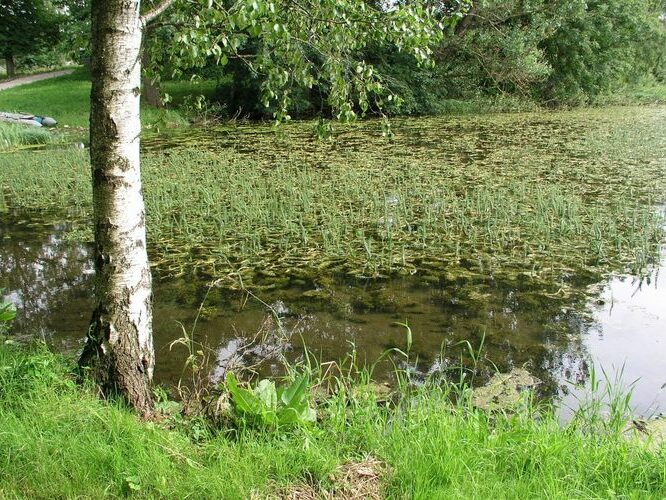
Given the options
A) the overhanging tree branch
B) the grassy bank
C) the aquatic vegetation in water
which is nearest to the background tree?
the aquatic vegetation in water

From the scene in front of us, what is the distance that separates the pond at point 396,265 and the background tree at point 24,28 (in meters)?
25.7

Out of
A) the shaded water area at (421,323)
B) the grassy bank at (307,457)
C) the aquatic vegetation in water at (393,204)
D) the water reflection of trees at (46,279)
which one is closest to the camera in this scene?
the grassy bank at (307,457)

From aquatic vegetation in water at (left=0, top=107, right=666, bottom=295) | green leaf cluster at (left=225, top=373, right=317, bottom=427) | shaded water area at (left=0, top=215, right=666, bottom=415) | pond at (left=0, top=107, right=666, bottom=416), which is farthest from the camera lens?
aquatic vegetation in water at (left=0, top=107, right=666, bottom=295)

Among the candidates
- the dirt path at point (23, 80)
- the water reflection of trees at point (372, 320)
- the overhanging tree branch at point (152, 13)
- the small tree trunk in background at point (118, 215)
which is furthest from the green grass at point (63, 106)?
the small tree trunk in background at point (118, 215)

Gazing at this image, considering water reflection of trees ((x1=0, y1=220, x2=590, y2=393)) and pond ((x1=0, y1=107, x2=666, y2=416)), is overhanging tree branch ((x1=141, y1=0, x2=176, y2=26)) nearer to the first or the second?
pond ((x1=0, y1=107, x2=666, y2=416))

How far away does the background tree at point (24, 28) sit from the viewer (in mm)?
32344

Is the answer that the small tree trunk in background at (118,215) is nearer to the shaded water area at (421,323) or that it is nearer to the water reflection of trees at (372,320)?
the shaded water area at (421,323)

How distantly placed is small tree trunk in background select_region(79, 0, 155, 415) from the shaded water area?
106 centimetres

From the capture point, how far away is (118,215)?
3.04 meters

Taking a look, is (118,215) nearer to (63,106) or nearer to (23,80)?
(63,106)

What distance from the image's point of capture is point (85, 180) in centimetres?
1094

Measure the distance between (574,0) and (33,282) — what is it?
22.7 meters

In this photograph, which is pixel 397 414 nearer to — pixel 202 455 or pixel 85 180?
pixel 202 455

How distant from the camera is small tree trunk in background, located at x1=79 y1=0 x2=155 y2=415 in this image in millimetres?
2924
